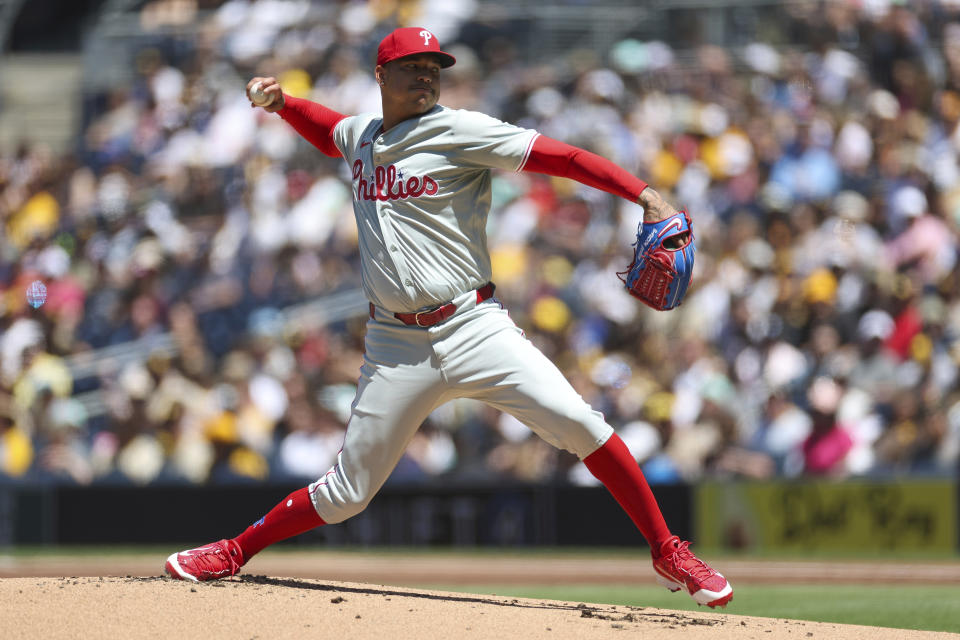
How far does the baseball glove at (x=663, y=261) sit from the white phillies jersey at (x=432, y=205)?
20.0 inches

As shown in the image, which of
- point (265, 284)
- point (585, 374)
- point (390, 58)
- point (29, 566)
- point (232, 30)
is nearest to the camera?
point (390, 58)

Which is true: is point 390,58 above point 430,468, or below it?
above

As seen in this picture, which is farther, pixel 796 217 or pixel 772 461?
pixel 796 217

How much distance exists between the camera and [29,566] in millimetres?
10516

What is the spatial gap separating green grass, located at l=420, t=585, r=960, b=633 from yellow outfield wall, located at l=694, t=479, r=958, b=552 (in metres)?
1.79

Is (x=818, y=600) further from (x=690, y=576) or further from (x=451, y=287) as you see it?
(x=451, y=287)

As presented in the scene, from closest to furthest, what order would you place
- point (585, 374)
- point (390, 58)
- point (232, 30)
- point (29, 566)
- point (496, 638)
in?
point (496, 638)
point (390, 58)
point (29, 566)
point (585, 374)
point (232, 30)

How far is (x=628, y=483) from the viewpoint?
16.3 ft

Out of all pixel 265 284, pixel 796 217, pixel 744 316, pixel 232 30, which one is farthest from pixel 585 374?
pixel 232 30

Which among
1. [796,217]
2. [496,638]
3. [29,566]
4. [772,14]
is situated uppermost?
Answer: [772,14]

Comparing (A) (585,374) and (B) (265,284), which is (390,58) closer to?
(A) (585,374)

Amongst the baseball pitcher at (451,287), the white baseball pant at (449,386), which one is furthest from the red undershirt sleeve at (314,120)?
the white baseball pant at (449,386)

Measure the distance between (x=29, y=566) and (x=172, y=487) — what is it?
1.34 metres

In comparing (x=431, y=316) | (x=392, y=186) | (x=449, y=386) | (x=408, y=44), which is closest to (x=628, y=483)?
(x=449, y=386)
